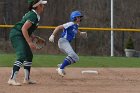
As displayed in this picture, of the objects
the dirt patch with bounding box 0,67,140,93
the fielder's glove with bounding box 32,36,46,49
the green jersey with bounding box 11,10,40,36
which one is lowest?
the dirt patch with bounding box 0,67,140,93

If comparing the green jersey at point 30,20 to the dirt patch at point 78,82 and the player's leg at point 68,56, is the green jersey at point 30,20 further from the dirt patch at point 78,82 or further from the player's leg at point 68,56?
the player's leg at point 68,56

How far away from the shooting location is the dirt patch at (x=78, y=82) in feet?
31.5

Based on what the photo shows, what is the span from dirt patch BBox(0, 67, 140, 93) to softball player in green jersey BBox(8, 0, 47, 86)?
1.24 feet

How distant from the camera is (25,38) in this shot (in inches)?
396

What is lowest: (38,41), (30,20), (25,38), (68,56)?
(68,56)

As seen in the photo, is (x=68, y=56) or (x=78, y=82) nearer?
(x=78, y=82)

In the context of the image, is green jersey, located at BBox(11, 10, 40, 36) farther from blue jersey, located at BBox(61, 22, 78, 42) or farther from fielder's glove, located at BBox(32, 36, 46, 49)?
blue jersey, located at BBox(61, 22, 78, 42)

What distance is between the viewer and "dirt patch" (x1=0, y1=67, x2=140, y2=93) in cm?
960

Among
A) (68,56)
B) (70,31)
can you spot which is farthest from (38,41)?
(70,31)

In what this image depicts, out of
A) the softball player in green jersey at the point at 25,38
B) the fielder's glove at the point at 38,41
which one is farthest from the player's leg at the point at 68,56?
the softball player in green jersey at the point at 25,38


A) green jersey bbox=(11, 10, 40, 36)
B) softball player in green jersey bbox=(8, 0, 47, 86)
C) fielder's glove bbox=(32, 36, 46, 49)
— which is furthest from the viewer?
fielder's glove bbox=(32, 36, 46, 49)

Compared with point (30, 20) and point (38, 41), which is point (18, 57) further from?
point (38, 41)

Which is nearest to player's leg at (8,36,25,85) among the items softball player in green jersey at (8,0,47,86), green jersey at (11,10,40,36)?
softball player in green jersey at (8,0,47,86)

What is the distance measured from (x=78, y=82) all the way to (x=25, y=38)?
74.4 inches
